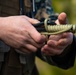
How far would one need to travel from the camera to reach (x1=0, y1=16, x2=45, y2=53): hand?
4.20ft

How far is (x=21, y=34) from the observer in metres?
1.30

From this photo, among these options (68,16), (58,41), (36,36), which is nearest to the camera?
(36,36)

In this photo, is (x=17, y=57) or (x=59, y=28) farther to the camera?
(x=17, y=57)

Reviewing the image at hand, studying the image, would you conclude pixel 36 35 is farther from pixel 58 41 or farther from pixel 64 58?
pixel 64 58

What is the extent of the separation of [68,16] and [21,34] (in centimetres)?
226

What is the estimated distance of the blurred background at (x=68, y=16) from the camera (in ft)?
11.2

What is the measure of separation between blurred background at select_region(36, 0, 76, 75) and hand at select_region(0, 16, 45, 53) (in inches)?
81.4

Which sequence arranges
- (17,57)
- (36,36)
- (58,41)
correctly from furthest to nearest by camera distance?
(17,57), (58,41), (36,36)

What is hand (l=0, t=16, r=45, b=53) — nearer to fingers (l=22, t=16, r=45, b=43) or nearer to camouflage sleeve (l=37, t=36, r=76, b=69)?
fingers (l=22, t=16, r=45, b=43)

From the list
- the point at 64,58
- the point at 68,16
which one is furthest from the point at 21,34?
the point at 68,16

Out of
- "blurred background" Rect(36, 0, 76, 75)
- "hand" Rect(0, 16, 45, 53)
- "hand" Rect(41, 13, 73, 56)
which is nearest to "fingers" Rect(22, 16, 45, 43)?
"hand" Rect(0, 16, 45, 53)

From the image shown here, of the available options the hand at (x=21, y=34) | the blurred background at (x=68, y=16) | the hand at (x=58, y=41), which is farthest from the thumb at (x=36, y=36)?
the blurred background at (x=68, y=16)

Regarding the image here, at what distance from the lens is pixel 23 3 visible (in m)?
1.66

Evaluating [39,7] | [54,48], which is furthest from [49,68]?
[54,48]
